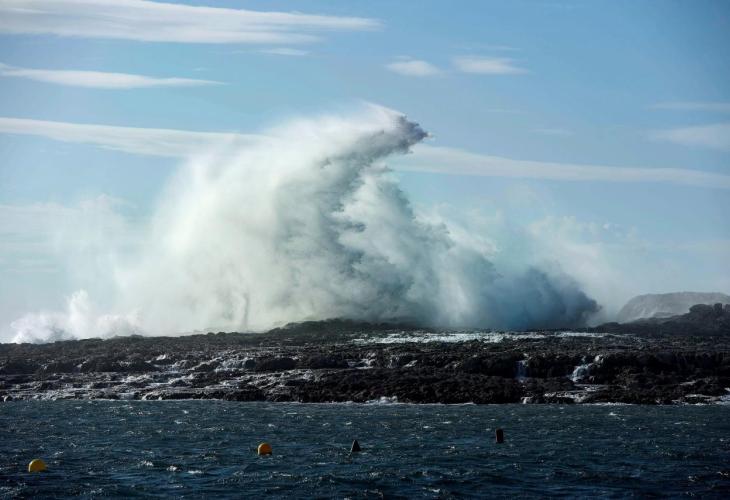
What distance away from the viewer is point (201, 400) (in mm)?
85438

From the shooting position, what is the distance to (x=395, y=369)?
90000 millimetres

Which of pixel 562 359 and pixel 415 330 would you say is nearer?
pixel 562 359

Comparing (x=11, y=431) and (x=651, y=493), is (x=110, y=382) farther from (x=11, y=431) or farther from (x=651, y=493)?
(x=651, y=493)

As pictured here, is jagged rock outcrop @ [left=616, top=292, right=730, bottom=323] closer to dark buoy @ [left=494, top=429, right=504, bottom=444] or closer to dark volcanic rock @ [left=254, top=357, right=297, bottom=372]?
dark volcanic rock @ [left=254, top=357, right=297, bottom=372]

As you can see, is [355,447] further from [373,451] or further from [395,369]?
[395,369]

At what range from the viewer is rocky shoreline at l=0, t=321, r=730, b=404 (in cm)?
8112

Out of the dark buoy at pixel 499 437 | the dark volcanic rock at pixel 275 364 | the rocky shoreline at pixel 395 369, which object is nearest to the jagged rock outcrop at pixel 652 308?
the rocky shoreline at pixel 395 369

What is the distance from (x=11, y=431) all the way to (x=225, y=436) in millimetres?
13576

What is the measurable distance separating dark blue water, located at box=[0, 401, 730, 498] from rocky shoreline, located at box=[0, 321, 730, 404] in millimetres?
6442

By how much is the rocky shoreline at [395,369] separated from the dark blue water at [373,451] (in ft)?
21.1

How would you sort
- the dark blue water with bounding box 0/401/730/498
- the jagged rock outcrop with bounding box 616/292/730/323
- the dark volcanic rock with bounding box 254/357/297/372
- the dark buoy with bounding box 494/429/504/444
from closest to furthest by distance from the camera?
the dark blue water with bounding box 0/401/730/498 < the dark buoy with bounding box 494/429/504/444 < the dark volcanic rock with bounding box 254/357/297/372 < the jagged rock outcrop with bounding box 616/292/730/323

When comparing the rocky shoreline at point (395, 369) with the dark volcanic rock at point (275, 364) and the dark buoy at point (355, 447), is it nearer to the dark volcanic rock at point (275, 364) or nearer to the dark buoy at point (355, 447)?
the dark volcanic rock at point (275, 364)

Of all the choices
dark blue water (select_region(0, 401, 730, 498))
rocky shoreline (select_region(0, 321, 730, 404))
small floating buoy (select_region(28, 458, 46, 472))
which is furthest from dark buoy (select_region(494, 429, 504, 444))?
rocky shoreline (select_region(0, 321, 730, 404))

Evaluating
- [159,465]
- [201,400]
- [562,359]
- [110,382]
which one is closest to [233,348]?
[110,382]
